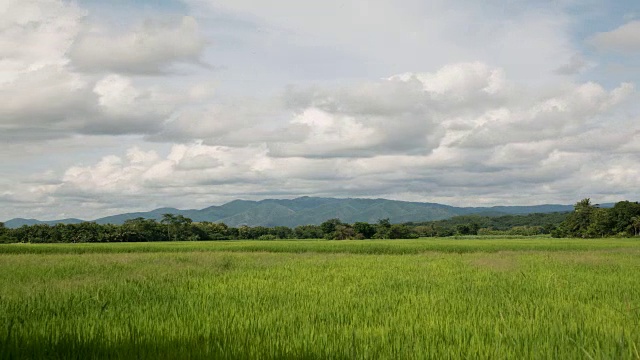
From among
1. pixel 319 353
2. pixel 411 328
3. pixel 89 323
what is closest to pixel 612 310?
pixel 411 328

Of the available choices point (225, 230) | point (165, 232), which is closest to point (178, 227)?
point (165, 232)

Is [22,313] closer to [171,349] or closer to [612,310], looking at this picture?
[171,349]

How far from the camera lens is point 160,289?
39.2ft

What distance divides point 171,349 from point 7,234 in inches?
3453

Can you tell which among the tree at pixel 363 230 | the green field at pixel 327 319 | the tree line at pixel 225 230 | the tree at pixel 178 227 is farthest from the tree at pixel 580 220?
the green field at pixel 327 319

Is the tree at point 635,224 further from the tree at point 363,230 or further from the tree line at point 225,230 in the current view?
the tree at point 363,230

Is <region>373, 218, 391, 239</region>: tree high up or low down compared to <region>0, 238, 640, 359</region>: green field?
down

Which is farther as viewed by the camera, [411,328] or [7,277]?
[7,277]

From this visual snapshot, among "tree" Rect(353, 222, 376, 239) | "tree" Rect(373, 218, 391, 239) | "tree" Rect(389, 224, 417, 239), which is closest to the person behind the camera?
"tree" Rect(389, 224, 417, 239)

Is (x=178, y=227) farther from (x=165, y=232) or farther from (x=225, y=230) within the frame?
(x=225, y=230)

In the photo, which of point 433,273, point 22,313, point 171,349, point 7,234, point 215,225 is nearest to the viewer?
point 171,349

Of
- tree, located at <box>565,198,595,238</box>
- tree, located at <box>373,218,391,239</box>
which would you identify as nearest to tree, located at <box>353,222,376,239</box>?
tree, located at <box>373,218,391,239</box>

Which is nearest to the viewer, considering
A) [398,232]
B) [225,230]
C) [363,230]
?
[398,232]

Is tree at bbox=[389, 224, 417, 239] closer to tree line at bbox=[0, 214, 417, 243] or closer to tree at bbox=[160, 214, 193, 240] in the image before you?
tree line at bbox=[0, 214, 417, 243]
